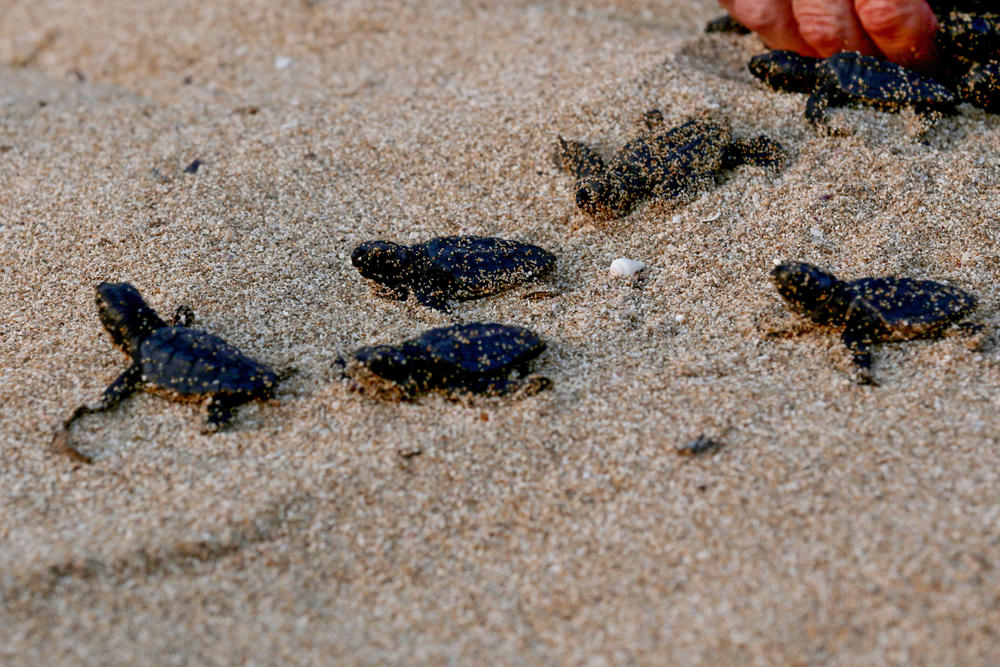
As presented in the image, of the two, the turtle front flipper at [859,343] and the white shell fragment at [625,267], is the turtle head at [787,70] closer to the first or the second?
the white shell fragment at [625,267]

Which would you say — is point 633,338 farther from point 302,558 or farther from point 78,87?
point 78,87

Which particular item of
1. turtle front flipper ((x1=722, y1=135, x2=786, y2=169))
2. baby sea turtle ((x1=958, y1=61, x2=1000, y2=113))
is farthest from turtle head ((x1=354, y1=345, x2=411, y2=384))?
baby sea turtle ((x1=958, y1=61, x2=1000, y2=113))

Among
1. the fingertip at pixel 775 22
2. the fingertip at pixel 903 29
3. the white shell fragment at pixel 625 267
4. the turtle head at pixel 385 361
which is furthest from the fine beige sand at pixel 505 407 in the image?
the fingertip at pixel 903 29

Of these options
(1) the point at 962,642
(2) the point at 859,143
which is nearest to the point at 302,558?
(1) the point at 962,642

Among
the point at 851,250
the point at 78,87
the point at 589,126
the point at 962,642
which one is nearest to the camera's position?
the point at 962,642

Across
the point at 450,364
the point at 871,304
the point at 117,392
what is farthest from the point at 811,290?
the point at 117,392

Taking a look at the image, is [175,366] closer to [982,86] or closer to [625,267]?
[625,267]

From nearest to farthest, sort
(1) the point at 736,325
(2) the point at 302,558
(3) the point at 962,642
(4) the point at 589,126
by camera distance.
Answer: (3) the point at 962,642 → (2) the point at 302,558 → (1) the point at 736,325 → (4) the point at 589,126
